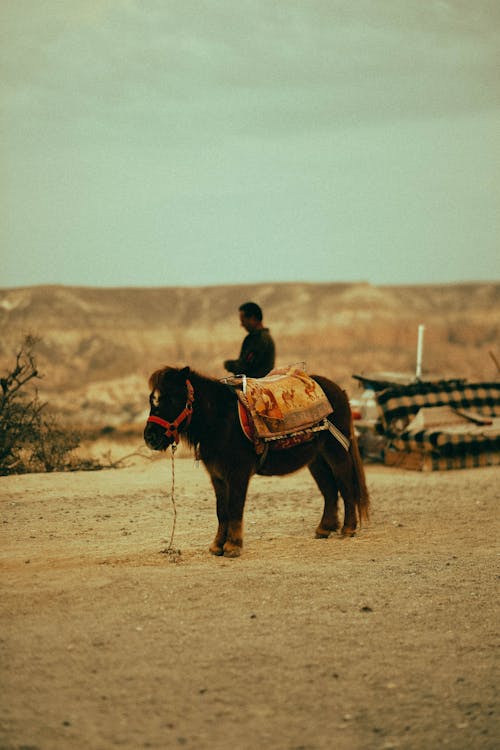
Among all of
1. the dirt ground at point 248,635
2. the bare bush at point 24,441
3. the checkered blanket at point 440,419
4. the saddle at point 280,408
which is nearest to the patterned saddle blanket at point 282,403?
the saddle at point 280,408

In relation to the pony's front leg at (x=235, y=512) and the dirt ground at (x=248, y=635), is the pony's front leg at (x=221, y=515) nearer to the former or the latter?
the pony's front leg at (x=235, y=512)

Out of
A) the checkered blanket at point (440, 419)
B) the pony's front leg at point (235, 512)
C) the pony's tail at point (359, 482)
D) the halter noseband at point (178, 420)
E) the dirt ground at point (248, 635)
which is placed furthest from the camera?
the checkered blanket at point (440, 419)

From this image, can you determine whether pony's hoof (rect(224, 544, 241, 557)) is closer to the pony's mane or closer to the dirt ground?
the dirt ground

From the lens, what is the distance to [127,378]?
1757 inches

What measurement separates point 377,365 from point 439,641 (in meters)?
45.3

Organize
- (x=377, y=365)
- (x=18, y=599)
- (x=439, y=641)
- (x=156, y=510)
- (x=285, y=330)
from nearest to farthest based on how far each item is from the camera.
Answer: (x=439, y=641) → (x=18, y=599) → (x=156, y=510) → (x=377, y=365) → (x=285, y=330)

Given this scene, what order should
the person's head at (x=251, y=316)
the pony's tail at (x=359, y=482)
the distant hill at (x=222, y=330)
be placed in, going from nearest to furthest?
the pony's tail at (x=359, y=482), the person's head at (x=251, y=316), the distant hill at (x=222, y=330)

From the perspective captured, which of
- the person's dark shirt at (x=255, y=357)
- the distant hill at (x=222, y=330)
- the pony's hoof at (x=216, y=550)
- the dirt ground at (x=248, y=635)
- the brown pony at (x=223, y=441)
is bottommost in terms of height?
the dirt ground at (x=248, y=635)

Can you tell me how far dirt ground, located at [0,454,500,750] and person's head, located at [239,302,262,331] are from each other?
208 centimetres

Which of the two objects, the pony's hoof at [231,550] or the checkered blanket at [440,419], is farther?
the checkered blanket at [440,419]

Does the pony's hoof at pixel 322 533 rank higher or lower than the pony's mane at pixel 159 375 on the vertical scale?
lower

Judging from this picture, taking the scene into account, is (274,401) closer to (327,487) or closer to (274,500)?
(327,487)

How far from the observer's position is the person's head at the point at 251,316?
8.52 metres

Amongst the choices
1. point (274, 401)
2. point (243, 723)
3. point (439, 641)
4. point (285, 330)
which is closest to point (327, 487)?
point (274, 401)
